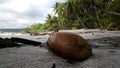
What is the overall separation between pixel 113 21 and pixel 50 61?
17.7 meters

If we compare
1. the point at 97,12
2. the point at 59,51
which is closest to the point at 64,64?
A: the point at 59,51

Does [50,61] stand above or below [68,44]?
below

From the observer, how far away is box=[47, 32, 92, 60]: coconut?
299 cm

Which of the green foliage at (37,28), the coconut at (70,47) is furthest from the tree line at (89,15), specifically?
the coconut at (70,47)

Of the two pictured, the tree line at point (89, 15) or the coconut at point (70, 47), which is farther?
the tree line at point (89, 15)

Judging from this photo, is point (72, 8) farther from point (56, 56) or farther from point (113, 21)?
point (56, 56)

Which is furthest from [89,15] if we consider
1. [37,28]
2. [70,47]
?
[70,47]

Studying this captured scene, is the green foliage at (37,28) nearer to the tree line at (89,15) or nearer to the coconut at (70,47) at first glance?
the tree line at (89,15)

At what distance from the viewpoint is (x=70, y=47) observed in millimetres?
3012

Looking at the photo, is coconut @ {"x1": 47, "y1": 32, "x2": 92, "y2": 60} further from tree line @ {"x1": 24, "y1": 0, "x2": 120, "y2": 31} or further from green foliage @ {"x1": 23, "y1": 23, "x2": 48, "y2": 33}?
green foliage @ {"x1": 23, "y1": 23, "x2": 48, "y2": 33}

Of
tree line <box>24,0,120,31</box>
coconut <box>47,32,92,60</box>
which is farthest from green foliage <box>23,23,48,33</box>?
coconut <box>47,32,92,60</box>

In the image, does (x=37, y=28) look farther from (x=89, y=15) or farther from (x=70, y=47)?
(x=70, y=47)

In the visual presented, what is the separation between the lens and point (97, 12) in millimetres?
24516

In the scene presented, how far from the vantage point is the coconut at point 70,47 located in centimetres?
299
